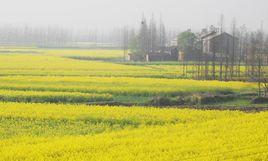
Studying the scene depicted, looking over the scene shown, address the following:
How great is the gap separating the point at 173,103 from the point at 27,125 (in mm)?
11071

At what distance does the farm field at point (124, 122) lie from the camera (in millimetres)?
17344

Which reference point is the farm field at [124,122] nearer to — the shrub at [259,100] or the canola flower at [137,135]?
the canola flower at [137,135]

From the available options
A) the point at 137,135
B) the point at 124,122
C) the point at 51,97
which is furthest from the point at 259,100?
the point at 137,135

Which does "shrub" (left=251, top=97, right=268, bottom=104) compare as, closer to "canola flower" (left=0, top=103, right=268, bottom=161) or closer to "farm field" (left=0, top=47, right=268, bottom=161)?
"farm field" (left=0, top=47, right=268, bottom=161)

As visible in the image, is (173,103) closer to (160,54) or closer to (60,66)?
(60,66)

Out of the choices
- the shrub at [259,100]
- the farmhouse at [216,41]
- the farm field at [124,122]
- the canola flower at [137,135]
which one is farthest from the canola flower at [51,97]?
the farmhouse at [216,41]

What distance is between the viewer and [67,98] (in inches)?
1314

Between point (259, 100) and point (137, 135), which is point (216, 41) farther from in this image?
point (137, 135)

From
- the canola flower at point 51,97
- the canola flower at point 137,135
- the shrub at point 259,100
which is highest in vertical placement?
the canola flower at point 51,97

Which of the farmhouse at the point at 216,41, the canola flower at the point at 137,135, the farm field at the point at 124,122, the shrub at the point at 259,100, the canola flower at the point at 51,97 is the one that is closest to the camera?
the canola flower at the point at 137,135

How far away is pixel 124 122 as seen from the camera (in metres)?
25.1

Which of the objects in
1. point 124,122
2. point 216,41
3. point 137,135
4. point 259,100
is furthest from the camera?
point 216,41

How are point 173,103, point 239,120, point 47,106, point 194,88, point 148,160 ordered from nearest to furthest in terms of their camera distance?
point 148,160 < point 239,120 < point 47,106 < point 173,103 < point 194,88

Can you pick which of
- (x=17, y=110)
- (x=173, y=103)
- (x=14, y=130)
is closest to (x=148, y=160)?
(x=14, y=130)
